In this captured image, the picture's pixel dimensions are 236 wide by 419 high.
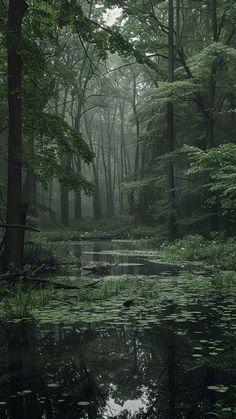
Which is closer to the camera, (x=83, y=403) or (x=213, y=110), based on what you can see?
(x=83, y=403)

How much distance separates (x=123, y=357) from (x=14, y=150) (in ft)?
20.1

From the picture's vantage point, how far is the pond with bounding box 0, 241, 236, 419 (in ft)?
13.3

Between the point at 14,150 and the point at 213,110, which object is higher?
the point at 213,110

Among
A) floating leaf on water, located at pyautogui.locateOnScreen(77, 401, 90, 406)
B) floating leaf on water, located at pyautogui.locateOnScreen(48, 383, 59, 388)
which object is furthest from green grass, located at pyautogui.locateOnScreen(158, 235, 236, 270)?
floating leaf on water, located at pyautogui.locateOnScreen(77, 401, 90, 406)

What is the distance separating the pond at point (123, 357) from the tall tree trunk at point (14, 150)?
1.82m

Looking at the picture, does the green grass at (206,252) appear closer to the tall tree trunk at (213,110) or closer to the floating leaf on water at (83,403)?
the tall tree trunk at (213,110)

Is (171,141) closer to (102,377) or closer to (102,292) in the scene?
(102,292)

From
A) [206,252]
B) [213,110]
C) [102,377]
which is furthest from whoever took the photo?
[213,110]

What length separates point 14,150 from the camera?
398 inches

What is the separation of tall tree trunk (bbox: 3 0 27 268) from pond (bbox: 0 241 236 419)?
182cm

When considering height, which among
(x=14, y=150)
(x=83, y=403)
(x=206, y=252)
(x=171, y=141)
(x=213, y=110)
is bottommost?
(x=83, y=403)

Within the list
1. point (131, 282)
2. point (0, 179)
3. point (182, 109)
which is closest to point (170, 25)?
point (182, 109)

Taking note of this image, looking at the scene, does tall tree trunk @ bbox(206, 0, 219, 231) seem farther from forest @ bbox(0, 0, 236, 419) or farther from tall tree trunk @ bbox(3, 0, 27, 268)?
tall tree trunk @ bbox(3, 0, 27, 268)

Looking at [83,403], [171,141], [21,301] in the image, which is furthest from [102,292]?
[171,141]
